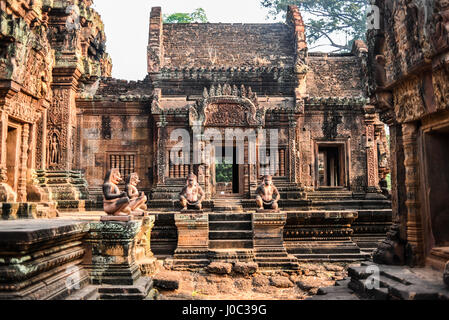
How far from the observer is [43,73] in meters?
8.05

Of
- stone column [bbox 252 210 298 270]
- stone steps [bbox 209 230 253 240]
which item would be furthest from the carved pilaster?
stone column [bbox 252 210 298 270]

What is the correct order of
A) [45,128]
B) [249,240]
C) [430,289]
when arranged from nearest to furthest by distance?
[430,289] → [249,240] → [45,128]

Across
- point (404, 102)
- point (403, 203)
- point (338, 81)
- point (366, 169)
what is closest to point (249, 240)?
point (403, 203)

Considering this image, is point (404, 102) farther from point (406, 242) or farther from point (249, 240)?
point (249, 240)

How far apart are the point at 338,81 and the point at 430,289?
12692 millimetres

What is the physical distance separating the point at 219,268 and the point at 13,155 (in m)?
4.83

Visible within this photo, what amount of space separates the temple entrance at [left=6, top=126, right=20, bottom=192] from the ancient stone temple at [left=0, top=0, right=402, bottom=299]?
0.03 metres

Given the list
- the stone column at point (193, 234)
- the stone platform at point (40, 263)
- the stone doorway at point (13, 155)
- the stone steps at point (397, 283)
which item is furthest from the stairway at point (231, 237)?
the stone doorway at point (13, 155)

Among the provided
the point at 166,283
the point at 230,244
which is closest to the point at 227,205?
the point at 230,244

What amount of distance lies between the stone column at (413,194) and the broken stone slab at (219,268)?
4.11 m

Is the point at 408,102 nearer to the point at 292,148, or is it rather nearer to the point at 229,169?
the point at 292,148

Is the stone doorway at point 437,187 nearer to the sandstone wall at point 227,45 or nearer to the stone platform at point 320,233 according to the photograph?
the stone platform at point 320,233

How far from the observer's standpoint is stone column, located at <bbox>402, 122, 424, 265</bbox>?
4598mm
